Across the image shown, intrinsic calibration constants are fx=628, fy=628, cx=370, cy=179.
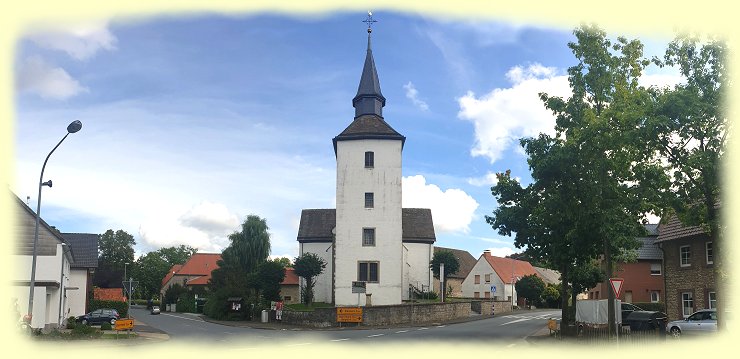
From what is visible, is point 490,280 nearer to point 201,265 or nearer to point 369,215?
point 369,215

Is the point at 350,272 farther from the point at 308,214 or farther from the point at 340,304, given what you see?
the point at 308,214

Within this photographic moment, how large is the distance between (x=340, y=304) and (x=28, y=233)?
21.9 m

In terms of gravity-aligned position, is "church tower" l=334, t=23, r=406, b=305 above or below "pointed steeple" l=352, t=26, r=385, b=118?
below

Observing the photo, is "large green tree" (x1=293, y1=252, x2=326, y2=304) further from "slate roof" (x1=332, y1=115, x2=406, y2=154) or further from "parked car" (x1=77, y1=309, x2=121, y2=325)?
"parked car" (x1=77, y1=309, x2=121, y2=325)

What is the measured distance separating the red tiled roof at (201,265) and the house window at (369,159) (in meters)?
48.9

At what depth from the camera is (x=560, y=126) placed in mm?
26344

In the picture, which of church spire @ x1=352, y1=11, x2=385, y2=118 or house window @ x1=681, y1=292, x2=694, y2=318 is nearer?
house window @ x1=681, y1=292, x2=694, y2=318

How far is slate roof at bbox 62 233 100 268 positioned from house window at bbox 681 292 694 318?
143ft

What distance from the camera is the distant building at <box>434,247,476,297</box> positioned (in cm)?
7290

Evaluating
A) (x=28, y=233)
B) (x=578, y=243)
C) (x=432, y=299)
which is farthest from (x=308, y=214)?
(x=578, y=243)

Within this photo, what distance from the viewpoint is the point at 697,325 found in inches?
1070

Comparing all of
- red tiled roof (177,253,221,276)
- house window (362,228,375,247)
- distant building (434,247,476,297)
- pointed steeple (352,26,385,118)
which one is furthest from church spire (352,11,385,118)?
red tiled roof (177,253,221,276)

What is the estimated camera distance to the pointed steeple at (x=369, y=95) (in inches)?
2037

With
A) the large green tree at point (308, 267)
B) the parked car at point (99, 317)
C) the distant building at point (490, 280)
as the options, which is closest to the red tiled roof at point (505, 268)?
the distant building at point (490, 280)
